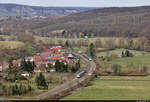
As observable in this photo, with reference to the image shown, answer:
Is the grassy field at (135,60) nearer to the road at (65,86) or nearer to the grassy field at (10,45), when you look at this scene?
the road at (65,86)

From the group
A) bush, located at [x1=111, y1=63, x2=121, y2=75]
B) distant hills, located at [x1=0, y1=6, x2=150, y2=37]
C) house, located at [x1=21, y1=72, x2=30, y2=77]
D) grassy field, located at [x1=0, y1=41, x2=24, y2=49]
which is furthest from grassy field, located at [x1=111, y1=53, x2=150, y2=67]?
distant hills, located at [x1=0, y1=6, x2=150, y2=37]

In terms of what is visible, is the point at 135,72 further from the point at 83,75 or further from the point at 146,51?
the point at 146,51

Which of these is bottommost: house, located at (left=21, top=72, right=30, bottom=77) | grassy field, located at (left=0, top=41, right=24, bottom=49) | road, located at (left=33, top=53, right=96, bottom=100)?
road, located at (left=33, top=53, right=96, bottom=100)

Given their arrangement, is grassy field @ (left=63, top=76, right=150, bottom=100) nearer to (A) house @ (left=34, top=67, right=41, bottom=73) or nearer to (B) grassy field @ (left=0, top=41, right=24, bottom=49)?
(A) house @ (left=34, top=67, right=41, bottom=73)

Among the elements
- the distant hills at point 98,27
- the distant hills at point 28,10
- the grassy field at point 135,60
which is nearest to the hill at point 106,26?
the distant hills at point 98,27

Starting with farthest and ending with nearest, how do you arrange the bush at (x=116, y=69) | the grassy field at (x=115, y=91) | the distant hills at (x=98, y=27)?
1. the distant hills at (x=98, y=27)
2. the bush at (x=116, y=69)
3. the grassy field at (x=115, y=91)

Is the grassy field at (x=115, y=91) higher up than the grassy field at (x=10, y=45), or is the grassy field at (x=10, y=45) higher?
the grassy field at (x=10, y=45)

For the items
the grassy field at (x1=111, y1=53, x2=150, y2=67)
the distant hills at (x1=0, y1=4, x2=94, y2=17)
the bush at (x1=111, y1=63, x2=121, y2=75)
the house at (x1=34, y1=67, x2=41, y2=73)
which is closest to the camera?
the bush at (x1=111, y1=63, x2=121, y2=75)

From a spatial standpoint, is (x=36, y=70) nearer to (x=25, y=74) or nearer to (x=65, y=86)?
(x=25, y=74)

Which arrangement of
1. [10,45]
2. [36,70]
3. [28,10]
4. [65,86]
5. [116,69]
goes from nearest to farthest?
[65,86] → [116,69] → [36,70] → [10,45] → [28,10]

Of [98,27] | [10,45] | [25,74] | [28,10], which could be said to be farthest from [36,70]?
[28,10]
